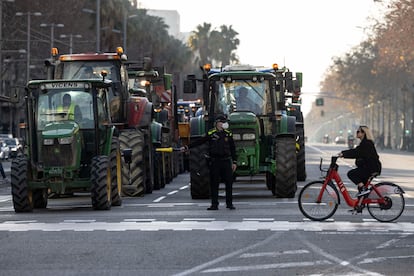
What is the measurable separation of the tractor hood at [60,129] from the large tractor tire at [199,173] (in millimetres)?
3710

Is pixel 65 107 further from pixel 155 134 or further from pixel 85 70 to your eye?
pixel 155 134

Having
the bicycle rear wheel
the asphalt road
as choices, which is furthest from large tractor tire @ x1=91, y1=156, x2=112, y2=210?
the bicycle rear wheel

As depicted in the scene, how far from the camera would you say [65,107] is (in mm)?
25391

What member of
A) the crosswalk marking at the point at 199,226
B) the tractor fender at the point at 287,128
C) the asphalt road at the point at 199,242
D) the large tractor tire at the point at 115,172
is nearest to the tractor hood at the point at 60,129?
the large tractor tire at the point at 115,172

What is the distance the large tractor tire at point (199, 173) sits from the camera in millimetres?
28078

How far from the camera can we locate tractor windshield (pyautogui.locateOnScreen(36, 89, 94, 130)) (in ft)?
82.8

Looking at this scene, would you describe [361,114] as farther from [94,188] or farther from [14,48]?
[94,188]

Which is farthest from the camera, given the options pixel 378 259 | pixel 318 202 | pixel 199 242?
pixel 318 202

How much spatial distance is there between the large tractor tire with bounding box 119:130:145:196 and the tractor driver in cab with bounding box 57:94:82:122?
4713 millimetres

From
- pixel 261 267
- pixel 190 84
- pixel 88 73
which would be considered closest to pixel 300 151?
pixel 88 73

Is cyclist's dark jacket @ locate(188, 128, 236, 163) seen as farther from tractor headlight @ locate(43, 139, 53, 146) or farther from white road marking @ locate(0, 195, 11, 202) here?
white road marking @ locate(0, 195, 11, 202)

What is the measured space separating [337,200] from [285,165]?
20.6ft

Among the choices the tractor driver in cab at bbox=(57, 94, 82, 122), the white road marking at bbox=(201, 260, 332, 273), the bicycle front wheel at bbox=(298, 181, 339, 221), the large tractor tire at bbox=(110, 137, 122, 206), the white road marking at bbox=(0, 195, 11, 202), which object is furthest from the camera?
the white road marking at bbox=(0, 195, 11, 202)

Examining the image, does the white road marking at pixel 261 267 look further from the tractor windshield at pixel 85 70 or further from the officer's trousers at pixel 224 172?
the tractor windshield at pixel 85 70
